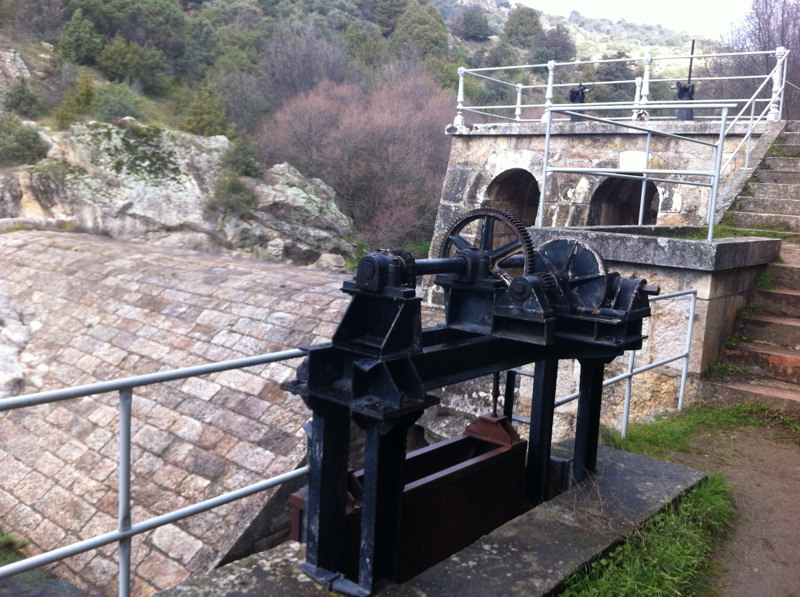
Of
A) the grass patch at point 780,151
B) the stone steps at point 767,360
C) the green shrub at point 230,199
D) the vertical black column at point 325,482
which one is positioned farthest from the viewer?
the green shrub at point 230,199

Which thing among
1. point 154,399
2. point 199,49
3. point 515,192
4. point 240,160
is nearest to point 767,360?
point 154,399

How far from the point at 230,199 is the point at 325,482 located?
1183 cm

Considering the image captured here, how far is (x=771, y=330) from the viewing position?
18.4 ft

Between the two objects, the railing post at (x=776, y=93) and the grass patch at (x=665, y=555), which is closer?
the grass patch at (x=665, y=555)

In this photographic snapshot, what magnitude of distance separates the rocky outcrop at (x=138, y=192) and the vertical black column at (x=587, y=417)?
10464 mm

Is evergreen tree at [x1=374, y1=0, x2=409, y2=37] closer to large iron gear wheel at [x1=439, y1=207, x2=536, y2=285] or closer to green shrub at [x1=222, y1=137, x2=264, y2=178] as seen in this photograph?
green shrub at [x1=222, y1=137, x2=264, y2=178]

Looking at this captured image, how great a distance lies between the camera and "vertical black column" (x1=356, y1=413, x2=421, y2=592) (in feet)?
7.70

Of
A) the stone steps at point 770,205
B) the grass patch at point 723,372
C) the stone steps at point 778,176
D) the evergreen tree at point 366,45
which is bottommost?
the grass patch at point 723,372

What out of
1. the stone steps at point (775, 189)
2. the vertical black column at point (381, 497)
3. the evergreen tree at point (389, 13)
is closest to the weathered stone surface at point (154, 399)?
the vertical black column at point (381, 497)

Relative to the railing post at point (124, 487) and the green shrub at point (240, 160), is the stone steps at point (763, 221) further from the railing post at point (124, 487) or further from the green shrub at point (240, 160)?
the green shrub at point (240, 160)

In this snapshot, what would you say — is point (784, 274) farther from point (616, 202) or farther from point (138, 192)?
point (138, 192)

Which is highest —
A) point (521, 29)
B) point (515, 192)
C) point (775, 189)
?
point (521, 29)

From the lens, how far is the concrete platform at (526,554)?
2.40 m

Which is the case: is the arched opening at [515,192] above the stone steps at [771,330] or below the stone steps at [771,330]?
above
